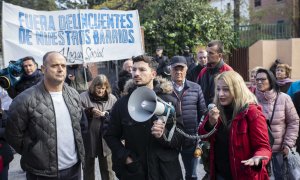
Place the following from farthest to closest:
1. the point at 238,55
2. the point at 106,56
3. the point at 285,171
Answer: the point at 238,55
the point at 106,56
the point at 285,171

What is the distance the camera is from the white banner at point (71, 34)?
7906 millimetres

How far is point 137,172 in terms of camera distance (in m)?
3.68

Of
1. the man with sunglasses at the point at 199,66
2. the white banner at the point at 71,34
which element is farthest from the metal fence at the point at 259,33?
the man with sunglasses at the point at 199,66

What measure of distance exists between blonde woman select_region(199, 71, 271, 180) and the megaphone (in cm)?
38

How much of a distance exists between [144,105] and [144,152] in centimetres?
42

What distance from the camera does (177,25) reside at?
1488 centimetres

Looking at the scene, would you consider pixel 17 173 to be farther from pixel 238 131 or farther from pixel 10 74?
pixel 238 131

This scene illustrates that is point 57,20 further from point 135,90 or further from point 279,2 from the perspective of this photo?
point 279,2

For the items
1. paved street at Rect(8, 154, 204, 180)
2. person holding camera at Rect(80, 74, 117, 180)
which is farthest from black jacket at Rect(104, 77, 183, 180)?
paved street at Rect(8, 154, 204, 180)

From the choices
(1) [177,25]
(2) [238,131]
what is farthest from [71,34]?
(1) [177,25]

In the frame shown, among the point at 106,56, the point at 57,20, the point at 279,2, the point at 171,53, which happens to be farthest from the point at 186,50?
the point at 279,2

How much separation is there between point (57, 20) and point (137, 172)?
5.34m

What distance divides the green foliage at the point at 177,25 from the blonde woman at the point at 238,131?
36.8 feet

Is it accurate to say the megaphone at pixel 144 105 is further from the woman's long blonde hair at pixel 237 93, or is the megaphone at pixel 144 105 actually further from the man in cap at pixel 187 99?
the man in cap at pixel 187 99
